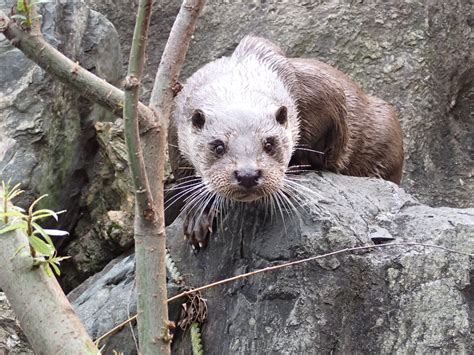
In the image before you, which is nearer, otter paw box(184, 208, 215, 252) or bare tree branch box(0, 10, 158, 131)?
bare tree branch box(0, 10, 158, 131)

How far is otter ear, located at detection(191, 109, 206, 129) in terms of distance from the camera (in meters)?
3.29

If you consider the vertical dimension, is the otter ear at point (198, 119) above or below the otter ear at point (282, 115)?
above

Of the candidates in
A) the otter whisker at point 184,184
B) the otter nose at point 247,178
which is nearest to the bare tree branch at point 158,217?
the otter nose at point 247,178

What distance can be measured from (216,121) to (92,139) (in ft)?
4.82

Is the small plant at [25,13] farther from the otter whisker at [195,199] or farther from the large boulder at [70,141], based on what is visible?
the large boulder at [70,141]

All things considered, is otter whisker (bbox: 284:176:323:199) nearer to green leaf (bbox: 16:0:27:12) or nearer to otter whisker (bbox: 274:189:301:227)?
otter whisker (bbox: 274:189:301:227)

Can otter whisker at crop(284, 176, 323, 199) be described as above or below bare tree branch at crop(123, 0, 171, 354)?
below

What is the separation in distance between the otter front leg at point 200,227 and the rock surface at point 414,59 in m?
2.00

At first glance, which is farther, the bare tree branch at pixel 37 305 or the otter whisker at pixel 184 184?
the otter whisker at pixel 184 184

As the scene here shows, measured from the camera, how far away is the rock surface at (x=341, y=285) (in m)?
2.81

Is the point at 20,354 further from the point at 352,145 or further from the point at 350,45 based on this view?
the point at 350,45

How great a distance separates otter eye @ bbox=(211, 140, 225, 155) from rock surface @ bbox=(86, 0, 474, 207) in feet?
6.71

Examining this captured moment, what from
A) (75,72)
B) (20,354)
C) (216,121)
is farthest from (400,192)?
(75,72)

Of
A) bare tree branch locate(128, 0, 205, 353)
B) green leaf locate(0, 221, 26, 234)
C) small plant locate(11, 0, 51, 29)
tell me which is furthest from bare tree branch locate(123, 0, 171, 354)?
small plant locate(11, 0, 51, 29)
